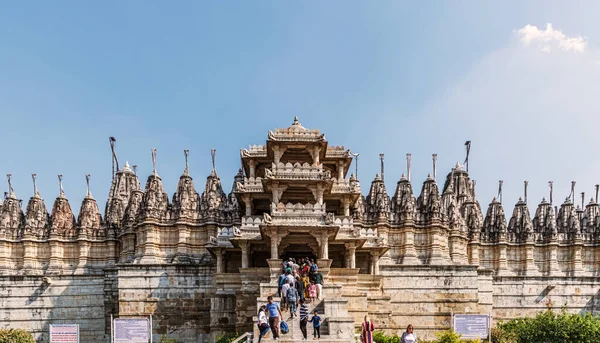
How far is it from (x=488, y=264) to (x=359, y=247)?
15888 millimetres

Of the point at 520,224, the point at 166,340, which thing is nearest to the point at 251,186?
the point at 166,340

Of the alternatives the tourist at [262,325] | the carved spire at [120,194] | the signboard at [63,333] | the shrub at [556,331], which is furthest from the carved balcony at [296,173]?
the carved spire at [120,194]

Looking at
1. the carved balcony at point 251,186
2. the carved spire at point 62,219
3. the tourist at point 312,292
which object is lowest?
the tourist at point 312,292

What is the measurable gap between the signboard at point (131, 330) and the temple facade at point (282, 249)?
5806 millimetres

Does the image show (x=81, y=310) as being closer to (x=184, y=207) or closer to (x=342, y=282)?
(x=184, y=207)

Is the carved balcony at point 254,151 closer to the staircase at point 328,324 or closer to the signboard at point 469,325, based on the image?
the staircase at point 328,324

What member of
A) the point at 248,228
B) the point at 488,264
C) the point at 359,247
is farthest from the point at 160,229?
the point at 488,264

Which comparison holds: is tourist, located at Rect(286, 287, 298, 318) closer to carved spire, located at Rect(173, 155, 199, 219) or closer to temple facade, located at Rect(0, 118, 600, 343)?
temple facade, located at Rect(0, 118, 600, 343)

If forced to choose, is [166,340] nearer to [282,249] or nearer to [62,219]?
[282,249]

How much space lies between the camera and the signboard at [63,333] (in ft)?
72.5

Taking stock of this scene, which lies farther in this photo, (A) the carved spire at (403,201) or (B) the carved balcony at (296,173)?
(A) the carved spire at (403,201)

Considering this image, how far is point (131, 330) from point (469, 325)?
12.7 metres

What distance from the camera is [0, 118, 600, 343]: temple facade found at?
2778 cm

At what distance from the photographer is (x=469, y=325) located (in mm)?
22062
